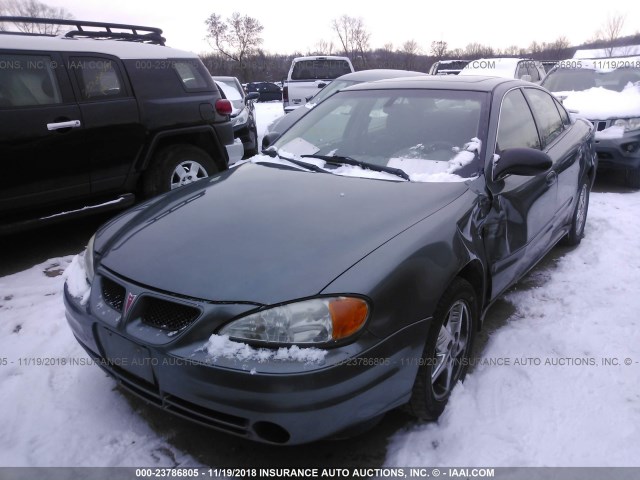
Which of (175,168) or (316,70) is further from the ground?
(316,70)

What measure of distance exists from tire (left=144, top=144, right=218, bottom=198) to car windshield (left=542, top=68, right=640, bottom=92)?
20.3 ft

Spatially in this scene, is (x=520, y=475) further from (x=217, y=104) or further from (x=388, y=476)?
(x=217, y=104)

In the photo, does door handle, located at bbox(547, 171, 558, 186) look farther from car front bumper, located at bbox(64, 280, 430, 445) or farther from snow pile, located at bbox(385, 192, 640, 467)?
car front bumper, located at bbox(64, 280, 430, 445)

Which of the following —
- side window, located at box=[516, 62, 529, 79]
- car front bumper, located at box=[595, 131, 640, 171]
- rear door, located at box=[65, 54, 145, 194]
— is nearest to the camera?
rear door, located at box=[65, 54, 145, 194]

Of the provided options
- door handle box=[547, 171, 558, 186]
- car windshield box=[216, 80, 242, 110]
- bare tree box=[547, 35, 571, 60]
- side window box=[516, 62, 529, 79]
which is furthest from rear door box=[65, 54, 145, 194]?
bare tree box=[547, 35, 571, 60]

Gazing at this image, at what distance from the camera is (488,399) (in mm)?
2428

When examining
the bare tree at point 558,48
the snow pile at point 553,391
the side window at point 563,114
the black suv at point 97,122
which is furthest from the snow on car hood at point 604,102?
the bare tree at point 558,48

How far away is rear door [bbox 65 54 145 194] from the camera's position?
4367 mm

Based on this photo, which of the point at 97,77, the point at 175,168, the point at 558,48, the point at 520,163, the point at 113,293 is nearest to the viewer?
the point at 113,293

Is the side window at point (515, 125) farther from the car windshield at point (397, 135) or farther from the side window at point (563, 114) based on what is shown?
the side window at point (563, 114)

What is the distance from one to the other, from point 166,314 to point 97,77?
11.5ft

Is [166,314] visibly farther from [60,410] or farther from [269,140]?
[269,140]

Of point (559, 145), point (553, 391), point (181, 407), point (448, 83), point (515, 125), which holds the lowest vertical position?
point (553, 391)

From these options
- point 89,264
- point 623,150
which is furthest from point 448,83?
point 623,150
